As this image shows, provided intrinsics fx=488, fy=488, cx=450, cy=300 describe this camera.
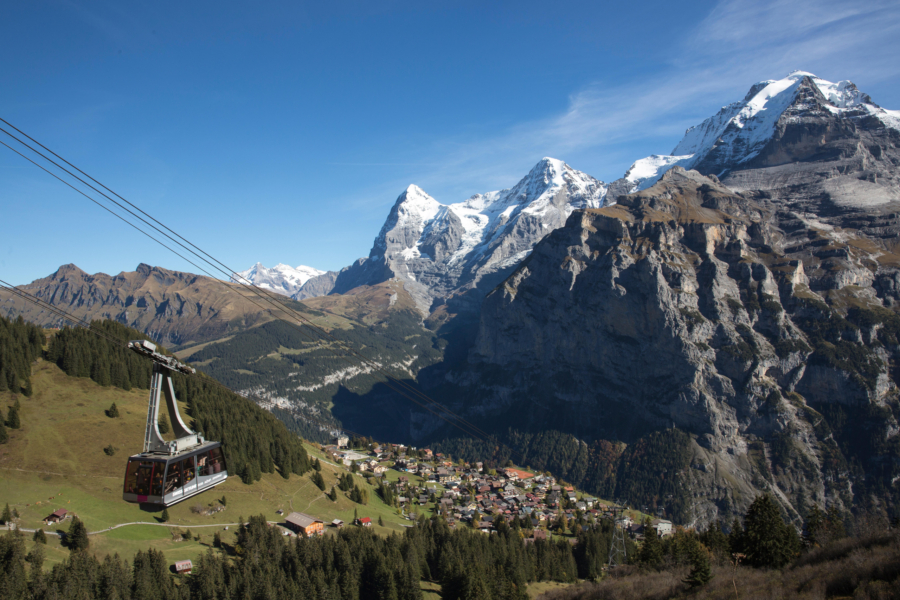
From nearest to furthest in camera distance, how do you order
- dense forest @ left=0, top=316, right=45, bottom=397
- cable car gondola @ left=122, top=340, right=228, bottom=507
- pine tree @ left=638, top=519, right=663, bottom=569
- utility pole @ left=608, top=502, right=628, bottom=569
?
cable car gondola @ left=122, top=340, right=228, bottom=507 → pine tree @ left=638, top=519, right=663, bottom=569 → dense forest @ left=0, top=316, right=45, bottom=397 → utility pole @ left=608, top=502, right=628, bottom=569

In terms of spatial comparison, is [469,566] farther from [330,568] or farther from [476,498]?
[476,498]

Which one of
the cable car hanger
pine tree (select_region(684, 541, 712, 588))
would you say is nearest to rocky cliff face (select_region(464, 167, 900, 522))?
pine tree (select_region(684, 541, 712, 588))

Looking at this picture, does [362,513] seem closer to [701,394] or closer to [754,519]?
[754,519]

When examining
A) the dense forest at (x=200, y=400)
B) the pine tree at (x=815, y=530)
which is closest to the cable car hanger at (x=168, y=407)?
the dense forest at (x=200, y=400)

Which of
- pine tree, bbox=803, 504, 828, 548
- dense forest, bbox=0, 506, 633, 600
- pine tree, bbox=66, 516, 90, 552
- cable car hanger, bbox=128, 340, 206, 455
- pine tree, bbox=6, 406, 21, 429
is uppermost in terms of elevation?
cable car hanger, bbox=128, 340, 206, 455

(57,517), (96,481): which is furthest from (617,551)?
(57,517)

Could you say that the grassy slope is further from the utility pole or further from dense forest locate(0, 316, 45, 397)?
the utility pole

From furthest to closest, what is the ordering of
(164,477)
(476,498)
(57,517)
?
(476,498) < (57,517) < (164,477)
